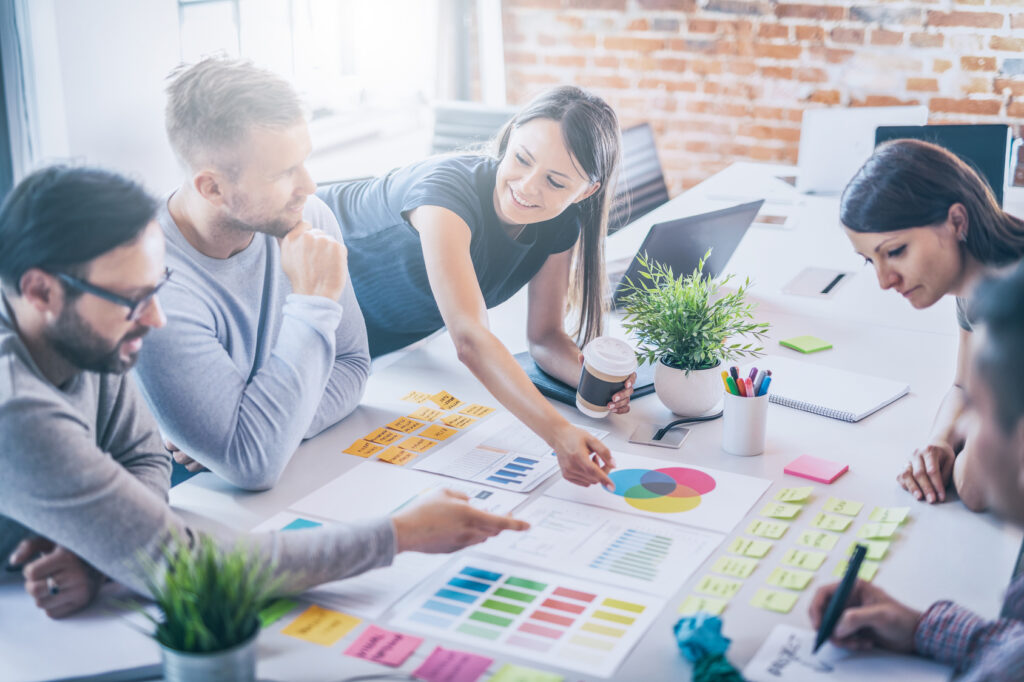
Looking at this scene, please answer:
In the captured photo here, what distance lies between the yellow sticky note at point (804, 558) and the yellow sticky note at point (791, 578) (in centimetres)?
1

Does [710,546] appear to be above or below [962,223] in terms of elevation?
below

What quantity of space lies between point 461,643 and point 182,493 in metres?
0.58

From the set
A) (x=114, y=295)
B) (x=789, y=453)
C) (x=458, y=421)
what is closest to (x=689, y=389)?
(x=789, y=453)

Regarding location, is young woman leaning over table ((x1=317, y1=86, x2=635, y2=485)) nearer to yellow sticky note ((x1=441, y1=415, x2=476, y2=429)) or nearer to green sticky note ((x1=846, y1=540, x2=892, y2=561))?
yellow sticky note ((x1=441, y1=415, x2=476, y2=429))

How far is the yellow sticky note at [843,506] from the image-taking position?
4.73ft

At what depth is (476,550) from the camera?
4.37 feet

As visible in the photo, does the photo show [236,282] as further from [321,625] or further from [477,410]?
[321,625]

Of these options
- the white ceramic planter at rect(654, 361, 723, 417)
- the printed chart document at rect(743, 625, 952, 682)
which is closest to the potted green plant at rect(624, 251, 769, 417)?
the white ceramic planter at rect(654, 361, 723, 417)

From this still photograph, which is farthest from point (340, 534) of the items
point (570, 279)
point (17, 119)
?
point (17, 119)

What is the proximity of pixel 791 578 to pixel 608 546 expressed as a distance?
0.24 metres

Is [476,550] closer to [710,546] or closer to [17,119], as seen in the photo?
[710,546]

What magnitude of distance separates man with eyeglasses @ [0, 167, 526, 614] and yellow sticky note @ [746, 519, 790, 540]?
484 mm

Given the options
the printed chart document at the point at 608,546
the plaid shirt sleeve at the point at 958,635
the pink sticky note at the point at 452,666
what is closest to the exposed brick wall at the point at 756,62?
the printed chart document at the point at 608,546

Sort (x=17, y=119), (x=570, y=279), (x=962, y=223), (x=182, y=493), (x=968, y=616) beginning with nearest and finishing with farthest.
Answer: (x=968, y=616) → (x=182, y=493) → (x=962, y=223) → (x=570, y=279) → (x=17, y=119)
